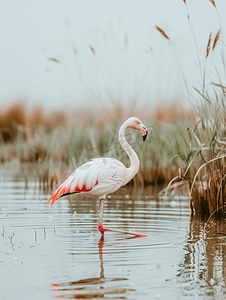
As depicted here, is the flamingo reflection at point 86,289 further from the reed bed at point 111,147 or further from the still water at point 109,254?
the reed bed at point 111,147

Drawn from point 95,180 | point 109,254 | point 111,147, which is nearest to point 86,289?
point 109,254

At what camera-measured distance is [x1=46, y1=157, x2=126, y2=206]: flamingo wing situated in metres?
6.86

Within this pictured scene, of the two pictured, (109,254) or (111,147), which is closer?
(109,254)

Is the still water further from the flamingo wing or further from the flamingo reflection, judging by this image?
the flamingo wing

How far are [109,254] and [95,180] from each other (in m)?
1.47

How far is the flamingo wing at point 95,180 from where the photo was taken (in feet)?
22.5

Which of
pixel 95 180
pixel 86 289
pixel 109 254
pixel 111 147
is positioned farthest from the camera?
pixel 111 147

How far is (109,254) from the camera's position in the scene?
5.64 m

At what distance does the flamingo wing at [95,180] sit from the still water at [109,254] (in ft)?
1.75

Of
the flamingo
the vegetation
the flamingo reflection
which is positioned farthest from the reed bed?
the flamingo reflection

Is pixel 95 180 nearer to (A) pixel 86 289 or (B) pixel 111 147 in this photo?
(A) pixel 86 289

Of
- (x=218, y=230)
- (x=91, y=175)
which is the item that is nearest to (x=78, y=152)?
(x=91, y=175)

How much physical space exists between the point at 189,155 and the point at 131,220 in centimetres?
128

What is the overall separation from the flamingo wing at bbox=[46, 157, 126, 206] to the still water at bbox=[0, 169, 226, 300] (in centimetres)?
53
